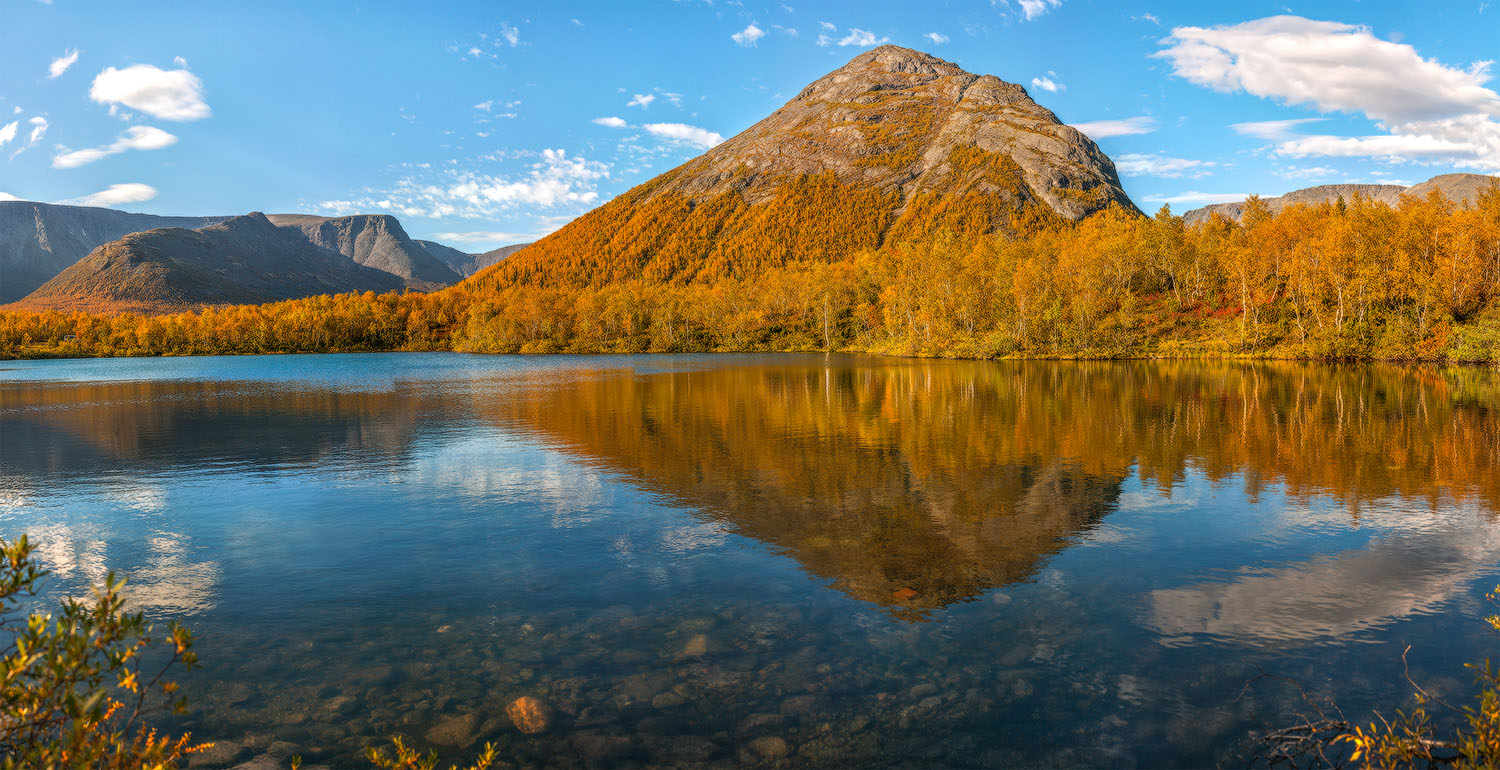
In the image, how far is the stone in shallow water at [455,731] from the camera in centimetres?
817

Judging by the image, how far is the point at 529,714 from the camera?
872 centimetres

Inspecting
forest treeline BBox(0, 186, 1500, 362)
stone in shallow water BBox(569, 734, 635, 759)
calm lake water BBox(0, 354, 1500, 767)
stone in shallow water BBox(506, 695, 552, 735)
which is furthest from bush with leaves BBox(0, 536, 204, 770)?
forest treeline BBox(0, 186, 1500, 362)

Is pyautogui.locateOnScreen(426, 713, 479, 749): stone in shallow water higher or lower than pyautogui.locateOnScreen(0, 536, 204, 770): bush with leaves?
lower

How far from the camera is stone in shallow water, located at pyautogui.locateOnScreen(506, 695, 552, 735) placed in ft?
27.7

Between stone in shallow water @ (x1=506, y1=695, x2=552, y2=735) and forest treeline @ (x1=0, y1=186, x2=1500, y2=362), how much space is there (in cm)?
8273

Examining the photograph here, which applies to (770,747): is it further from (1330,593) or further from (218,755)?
(1330,593)

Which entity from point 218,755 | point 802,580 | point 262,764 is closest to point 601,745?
point 262,764

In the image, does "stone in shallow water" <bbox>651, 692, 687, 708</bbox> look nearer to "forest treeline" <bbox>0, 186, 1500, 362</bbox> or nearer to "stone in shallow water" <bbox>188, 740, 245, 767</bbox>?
"stone in shallow water" <bbox>188, 740, 245, 767</bbox>

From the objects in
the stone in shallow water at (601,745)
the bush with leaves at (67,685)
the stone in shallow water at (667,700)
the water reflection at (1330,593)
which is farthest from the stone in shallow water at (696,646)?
the water reflection at (1330,593)

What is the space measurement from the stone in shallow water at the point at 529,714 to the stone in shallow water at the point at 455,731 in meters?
0.43

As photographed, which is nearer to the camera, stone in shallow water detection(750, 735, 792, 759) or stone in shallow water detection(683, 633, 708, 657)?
stone in shallow water detection(750, 735, 792, 759)

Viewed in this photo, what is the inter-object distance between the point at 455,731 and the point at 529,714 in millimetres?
809

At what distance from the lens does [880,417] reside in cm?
3653

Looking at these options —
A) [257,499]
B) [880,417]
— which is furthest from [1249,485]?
[257,499]
